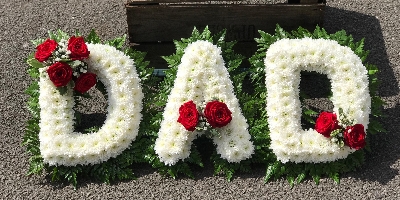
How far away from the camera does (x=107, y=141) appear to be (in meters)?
5.08

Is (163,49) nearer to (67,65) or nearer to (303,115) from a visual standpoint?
(67,65)

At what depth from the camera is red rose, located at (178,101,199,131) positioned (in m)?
4.94

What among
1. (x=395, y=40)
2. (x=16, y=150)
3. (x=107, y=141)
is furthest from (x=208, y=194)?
(x=395, y=40)

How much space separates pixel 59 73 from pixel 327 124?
2.11 metres

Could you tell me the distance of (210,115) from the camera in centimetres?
495

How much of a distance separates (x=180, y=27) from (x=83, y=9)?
5.42 feet

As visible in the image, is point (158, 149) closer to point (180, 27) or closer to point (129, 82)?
point (129, 82)

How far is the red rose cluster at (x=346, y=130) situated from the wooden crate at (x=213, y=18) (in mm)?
1050

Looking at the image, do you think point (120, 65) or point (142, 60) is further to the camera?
point (142, 60)

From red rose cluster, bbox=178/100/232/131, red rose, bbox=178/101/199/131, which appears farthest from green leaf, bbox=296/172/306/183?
red rose, bbox=178/101/199/131

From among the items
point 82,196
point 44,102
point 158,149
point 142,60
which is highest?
point 142,60

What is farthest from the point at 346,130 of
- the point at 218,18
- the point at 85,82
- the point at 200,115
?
the point at 85,82

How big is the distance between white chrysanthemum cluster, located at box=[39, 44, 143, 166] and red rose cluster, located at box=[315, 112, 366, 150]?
1444mm

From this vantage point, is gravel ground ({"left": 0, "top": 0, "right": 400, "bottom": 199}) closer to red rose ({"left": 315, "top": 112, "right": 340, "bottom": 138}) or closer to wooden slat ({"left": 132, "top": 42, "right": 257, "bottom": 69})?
red rose ({"left": 315, "top": 112, "right": 340, "bottom": 138})
